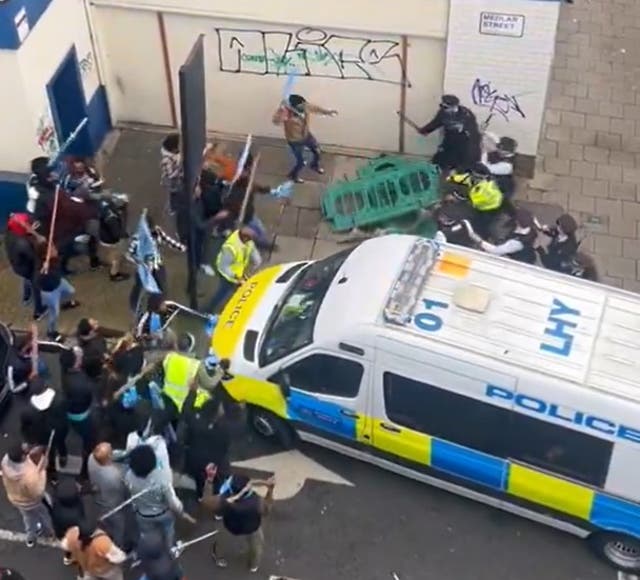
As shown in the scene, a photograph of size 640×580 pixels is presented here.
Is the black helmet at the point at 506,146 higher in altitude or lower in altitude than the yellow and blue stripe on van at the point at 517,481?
higher

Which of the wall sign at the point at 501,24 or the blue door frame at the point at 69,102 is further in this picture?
the blue door frame at the point at 69,102

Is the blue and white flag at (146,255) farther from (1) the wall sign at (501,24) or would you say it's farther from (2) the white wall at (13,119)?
(1) the wall sign at (501,24)

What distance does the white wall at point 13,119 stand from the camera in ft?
38.4

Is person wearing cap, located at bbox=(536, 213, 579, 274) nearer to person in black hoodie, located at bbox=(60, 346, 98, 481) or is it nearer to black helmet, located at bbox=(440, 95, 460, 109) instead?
black helmet, located at bbox=(440, 95, 460, 109)

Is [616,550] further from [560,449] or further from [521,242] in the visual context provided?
[521,242]

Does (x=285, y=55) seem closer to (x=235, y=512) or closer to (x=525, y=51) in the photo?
(x=525, y=51)

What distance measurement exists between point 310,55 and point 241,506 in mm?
6436

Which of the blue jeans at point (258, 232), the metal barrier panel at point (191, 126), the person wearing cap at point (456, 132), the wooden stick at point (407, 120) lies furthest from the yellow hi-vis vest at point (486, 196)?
the metal barrier panel at point (191, 126)

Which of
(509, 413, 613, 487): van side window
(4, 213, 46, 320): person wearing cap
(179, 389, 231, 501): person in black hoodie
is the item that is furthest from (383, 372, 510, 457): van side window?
(4, 213, 46, 320): person wearing cap

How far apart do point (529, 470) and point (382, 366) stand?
156 centimetres

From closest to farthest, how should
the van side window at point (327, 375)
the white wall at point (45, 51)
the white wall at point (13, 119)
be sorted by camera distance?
the van side window at point (327, 375) → the white wall at point (13, 119) → the white wall at point (45, 51)

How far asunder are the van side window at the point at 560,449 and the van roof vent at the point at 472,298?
0.98 m

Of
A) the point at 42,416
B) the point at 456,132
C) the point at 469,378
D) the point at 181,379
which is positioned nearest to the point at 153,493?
the point at 181,379

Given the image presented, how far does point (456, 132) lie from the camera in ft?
42.2
